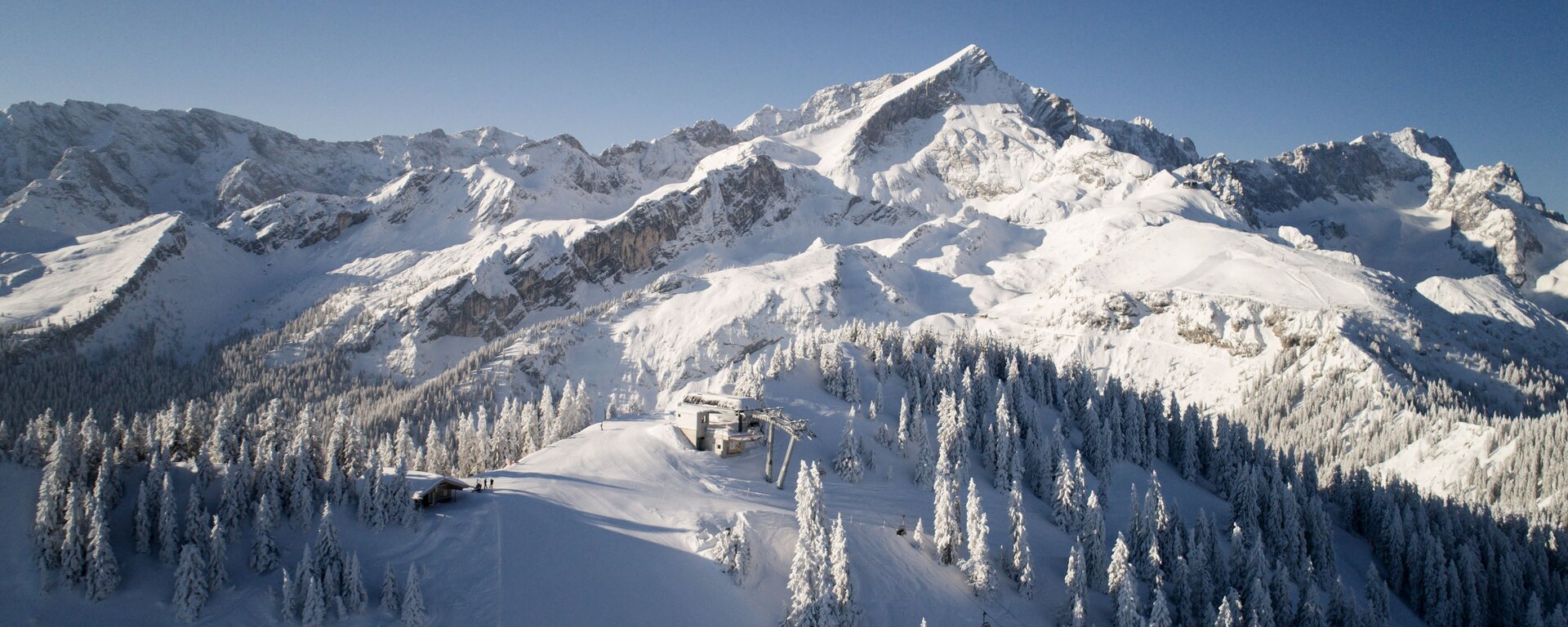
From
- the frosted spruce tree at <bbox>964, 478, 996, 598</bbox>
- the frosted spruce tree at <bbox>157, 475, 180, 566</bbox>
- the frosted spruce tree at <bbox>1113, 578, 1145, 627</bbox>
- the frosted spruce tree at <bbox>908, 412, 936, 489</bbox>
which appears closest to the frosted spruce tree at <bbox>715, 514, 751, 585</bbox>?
the frosted spruce tree at <bbox>964, 478, 996, 598</bbox>

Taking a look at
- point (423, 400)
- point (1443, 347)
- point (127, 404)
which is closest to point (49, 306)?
point (127, 404)

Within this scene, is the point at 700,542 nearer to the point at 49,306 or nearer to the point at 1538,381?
the point at 1538,381

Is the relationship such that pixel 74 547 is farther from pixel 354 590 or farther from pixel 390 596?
pixel 390 596

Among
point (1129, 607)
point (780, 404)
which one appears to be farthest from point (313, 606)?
point (780, 404)

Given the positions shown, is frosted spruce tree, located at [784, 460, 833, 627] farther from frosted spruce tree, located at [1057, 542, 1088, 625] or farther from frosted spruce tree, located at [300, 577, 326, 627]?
frosted spruce tree, located at [300, 577, 326, 627]

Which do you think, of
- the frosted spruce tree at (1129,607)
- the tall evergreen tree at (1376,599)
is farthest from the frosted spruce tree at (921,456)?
the tall evergreen tree at (1376,599)

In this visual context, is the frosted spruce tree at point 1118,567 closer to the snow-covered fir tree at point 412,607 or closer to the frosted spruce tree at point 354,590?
the snow-covered fir tree at point 412,607
